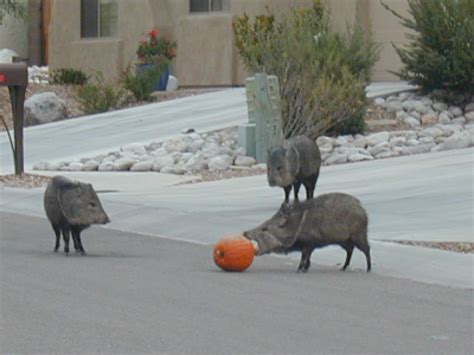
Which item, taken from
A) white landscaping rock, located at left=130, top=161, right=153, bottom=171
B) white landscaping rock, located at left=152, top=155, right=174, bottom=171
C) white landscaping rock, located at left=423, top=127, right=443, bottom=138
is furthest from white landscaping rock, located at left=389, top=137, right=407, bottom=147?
white landscaping rock, located at left=130, top=161, right=153, bottom=171

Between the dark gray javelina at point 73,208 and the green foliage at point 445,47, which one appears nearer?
the dark gray javelina at point 73,208

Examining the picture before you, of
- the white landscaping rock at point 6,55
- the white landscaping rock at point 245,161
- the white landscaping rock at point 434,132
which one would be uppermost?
the white landscaping rock at point 6,55

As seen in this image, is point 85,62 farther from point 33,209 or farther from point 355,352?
point 355,352

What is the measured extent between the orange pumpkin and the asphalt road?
0.34 feet

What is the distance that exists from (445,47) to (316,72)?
3332 millimetres

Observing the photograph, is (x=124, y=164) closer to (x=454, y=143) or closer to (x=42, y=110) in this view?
(x=454, y=143)

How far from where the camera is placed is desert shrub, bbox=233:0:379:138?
21.2m

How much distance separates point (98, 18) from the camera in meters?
36.3

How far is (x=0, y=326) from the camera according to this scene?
345 inches

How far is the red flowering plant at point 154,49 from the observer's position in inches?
1276

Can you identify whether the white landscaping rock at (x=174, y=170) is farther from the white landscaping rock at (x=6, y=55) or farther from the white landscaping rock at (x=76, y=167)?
the white landscaping rock at (x=6, y=55)

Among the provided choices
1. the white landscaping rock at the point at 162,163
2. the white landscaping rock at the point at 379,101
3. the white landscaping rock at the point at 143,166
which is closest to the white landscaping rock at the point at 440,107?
the white landscaping rock at the point at 379,101

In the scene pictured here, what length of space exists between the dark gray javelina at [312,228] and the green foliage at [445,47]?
40.4 ft

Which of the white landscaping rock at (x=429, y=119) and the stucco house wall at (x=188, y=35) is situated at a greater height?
the stucco house wall at (x=188, y=35)
